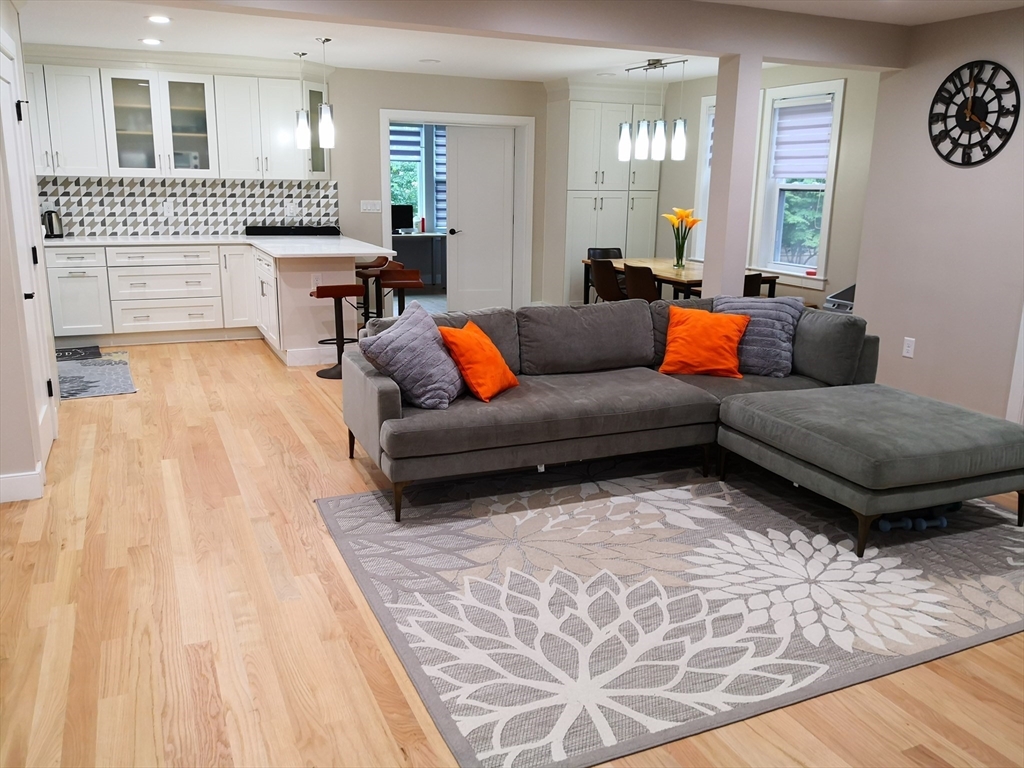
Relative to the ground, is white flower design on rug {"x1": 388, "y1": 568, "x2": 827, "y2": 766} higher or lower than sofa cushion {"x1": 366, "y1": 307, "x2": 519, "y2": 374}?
lower

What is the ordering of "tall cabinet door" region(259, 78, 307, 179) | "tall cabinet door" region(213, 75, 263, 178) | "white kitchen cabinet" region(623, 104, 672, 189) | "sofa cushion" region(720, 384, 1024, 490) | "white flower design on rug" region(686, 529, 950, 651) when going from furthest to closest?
"white kitchen cabinet" region(623, 104, 672, 189) < "tall cabinet door" region(259, 78, 307, 179) < "tall cabinet door" region(213, 75, 263, 178) < "sofa cushion" region(720, 384, 1024, 490) < "white flower design on rug" region(686, 529, 950, 651)

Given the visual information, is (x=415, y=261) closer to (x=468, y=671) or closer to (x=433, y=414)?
(x=433, y=414)

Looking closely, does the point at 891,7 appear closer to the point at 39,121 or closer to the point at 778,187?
the point at 778,187

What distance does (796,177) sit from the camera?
22.4 ft

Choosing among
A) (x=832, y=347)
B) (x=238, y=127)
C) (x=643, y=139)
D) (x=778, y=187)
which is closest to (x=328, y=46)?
(x=238, y=127)

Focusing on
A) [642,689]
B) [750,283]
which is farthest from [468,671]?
[750,283]

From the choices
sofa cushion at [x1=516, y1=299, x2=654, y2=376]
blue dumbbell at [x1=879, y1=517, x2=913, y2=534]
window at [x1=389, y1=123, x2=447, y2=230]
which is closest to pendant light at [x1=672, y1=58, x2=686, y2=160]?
sofa cushion at [x1=516, y1=299, x2=654, y2=376]

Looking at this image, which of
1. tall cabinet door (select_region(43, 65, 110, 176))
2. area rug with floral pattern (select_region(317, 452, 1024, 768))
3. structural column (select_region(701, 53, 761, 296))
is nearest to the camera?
area rug with floral pattern (select_region(317, 452, 1024, 768))

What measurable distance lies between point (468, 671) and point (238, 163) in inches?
238

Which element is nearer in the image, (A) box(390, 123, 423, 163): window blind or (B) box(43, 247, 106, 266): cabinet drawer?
(B) box(43, 247, 106, 266): cabinet drawer

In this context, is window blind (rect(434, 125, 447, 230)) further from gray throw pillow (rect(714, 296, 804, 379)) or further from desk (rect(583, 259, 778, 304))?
gray throw pillow (rect(714, 296, 804, 379))

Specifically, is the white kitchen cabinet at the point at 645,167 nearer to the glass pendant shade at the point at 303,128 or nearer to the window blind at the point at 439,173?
the window blind at the point at 439,173

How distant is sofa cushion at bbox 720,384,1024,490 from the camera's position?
3.19m

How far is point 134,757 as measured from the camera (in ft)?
6.86
